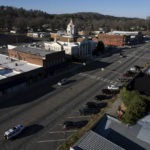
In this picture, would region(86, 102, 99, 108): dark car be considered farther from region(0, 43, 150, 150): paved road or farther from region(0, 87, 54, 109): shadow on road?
region(0, 87, 54, 109): shadow on road

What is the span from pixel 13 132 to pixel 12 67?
2568 cm

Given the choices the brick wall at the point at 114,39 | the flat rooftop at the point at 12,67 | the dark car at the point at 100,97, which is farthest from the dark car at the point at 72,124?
the brick wall at the point at 114,39

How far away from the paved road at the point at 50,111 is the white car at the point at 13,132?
2.05 ft

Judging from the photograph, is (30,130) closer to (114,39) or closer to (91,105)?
(91,105)

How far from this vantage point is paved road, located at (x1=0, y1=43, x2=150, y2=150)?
22.0 m

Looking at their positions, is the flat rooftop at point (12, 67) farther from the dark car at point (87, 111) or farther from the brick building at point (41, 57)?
the dark car at point (87, 111)

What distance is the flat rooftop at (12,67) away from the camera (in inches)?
→ 1567

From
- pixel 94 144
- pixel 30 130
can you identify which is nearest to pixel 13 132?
pixel 30 130

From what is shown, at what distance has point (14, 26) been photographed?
16538 cm

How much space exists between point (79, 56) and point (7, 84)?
119ft

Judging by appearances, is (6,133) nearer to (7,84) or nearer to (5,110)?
(5,110)

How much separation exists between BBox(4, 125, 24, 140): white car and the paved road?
2.05 ft

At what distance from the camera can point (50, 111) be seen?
95.5 feet

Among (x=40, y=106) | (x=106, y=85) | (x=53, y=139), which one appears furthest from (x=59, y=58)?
(x=53, y=139)
